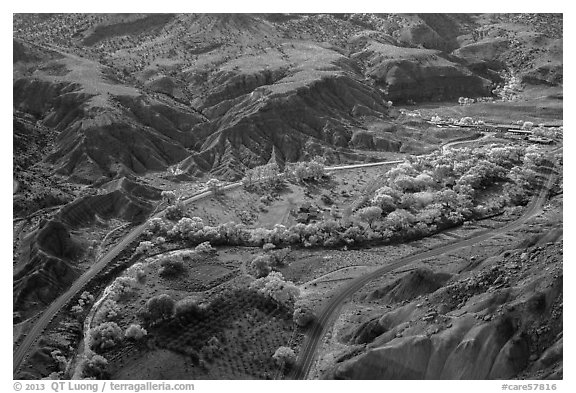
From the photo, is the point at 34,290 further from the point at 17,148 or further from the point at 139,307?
the point at 17,148

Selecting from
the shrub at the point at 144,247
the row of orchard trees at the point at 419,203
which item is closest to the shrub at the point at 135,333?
the shrub at the point at 144,247

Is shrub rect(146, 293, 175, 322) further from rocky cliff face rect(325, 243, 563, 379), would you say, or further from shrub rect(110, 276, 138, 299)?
rocky cliff face rect(325, 243, 563, 379)

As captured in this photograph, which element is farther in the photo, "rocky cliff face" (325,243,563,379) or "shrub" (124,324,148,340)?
"shrub" (124,324,148,340)

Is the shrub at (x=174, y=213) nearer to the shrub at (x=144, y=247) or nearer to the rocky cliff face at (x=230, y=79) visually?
the shrub at (x=144, y=247)

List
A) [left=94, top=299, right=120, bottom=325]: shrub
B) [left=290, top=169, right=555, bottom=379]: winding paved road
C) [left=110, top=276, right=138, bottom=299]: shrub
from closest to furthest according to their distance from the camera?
[left=290, top=169, right=555, bottom=379]: winding paved road < [left=94, top=299, right=120, bottom=325]: shrub < [left=110, top=276, right=138, bottom=299]: shrub

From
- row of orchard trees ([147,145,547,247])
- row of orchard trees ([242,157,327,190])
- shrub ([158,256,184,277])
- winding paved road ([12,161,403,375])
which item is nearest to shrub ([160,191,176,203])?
winding paved road ([12,161,403,375])

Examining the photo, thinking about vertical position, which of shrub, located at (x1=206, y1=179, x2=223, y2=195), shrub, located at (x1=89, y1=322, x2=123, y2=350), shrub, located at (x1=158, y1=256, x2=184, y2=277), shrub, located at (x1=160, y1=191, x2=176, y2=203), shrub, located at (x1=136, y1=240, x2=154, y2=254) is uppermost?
shrub, located at (x1=206, y1=179, x2=223, y2=195)

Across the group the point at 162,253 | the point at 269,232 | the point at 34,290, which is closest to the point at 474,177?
the point at 269,232
